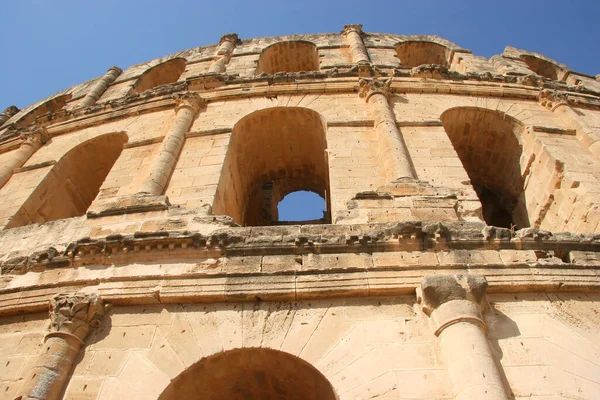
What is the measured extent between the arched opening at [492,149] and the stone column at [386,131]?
5.05ft

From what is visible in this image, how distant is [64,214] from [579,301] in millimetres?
10046

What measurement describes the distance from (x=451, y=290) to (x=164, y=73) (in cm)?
1525

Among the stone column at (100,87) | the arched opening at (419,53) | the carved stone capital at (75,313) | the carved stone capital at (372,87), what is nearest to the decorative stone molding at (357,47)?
the carved stone capital at (372,87)

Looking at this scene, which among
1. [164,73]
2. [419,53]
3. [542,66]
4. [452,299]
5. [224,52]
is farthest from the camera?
[164,73]

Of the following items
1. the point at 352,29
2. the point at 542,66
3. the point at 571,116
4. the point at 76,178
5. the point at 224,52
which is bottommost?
the point at 76,178

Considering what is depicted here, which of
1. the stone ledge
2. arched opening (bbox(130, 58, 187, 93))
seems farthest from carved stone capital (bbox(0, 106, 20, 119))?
the stone ledge

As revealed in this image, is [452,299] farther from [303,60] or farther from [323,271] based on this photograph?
[303,60]

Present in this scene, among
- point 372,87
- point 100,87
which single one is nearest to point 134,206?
point 372,87

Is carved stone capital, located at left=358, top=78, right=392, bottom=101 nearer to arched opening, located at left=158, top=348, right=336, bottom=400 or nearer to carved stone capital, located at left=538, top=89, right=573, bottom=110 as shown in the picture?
carved stone capital, located at left=538, top=89, right=573, bottom=110

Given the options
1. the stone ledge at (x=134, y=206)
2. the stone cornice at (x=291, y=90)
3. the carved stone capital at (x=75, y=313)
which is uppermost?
the stone cornice at (x=291, y=90)

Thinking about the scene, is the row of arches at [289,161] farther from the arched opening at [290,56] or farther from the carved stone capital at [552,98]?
the arched opening at [290,56]

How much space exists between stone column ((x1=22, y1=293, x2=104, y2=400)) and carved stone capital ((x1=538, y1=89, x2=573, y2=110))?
1037 centimetres

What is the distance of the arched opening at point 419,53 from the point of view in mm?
16547

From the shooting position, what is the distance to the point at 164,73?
17.5 m
